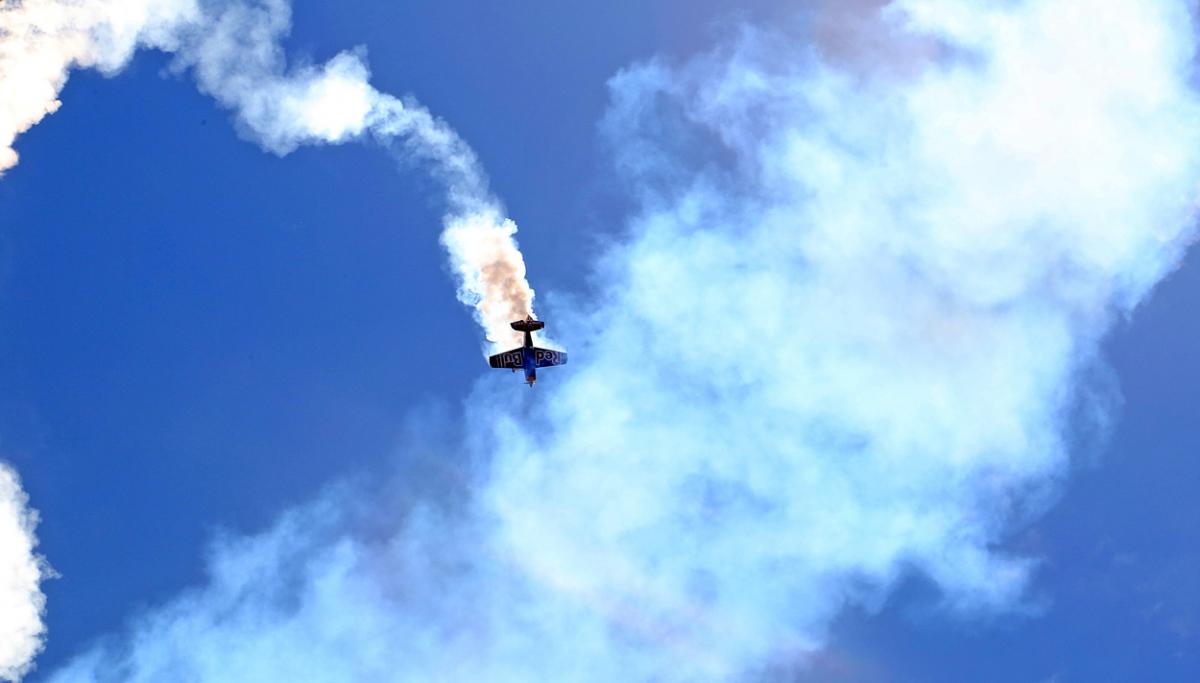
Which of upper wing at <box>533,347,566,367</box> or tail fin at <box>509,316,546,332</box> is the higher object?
upper wing at <box>533,347,566,367</box>

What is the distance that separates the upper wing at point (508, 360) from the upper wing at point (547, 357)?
1476 millimetres

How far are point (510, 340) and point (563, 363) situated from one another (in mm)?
6541

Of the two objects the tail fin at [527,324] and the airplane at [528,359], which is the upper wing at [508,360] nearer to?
the airplane at [528,359]

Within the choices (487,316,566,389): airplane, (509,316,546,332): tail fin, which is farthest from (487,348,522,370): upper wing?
(509,316,546,332): tail fin

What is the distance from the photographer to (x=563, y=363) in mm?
154875

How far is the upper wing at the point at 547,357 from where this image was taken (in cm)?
15249

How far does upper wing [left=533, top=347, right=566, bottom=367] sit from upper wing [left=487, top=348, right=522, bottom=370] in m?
1.48

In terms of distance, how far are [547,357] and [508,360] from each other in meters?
3.29

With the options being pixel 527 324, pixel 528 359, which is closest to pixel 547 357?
pixel 528 359

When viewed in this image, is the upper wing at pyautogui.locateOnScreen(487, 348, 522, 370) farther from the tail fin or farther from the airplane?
the tail fin

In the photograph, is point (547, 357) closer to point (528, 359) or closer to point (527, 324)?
point (528, 359)

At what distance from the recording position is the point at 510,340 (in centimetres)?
15025

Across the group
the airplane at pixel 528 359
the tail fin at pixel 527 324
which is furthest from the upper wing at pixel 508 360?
the tail fin at pixel 527 324

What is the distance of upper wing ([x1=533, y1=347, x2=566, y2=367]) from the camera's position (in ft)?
500
